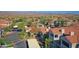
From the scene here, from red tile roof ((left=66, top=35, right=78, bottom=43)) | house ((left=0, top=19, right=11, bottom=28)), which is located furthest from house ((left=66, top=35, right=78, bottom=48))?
house ((left=0, top=19, right=11, bottom=28))

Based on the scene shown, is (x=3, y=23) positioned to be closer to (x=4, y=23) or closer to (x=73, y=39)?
(x=4, y=23)

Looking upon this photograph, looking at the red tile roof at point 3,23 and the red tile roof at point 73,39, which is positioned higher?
the red tile roof at point 3,23

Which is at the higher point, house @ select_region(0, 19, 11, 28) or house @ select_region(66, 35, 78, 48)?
house @ select_region(0, 19, 11, 28)

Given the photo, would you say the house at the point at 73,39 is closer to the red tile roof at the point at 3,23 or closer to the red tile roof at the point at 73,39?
Result: the red tile roof at the point at 73,39

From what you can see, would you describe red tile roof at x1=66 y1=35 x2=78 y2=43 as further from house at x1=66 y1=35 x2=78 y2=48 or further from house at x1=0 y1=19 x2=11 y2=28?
house at x1=0 y1=19 x2=11 y2=28

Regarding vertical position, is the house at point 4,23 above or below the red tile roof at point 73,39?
above

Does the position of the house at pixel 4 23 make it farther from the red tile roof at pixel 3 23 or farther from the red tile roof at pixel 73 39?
the red tile roof at pixel 73 39

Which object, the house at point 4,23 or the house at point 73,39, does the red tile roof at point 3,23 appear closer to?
the house at point 4,23

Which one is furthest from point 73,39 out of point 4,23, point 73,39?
point 4,23

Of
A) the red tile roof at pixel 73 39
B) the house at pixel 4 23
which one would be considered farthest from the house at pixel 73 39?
the house at pixel 4 23
